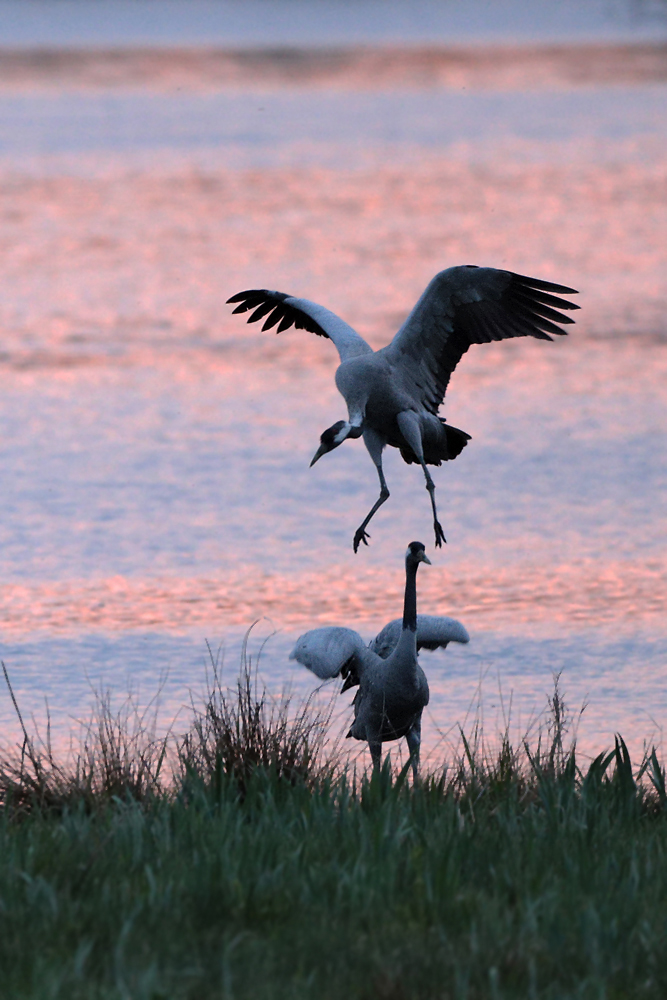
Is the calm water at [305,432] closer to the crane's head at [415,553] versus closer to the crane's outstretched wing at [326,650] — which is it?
the crane's outstretched wing at [326,650]

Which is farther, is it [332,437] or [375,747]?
[375,747]

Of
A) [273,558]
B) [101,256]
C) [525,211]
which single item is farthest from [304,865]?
[525,211]

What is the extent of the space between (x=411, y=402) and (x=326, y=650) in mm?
1583

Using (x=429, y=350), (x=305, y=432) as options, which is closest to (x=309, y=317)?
(x=429, y=350)

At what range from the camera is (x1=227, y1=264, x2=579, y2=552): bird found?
8281 millimetres

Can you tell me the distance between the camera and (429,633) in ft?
26.1

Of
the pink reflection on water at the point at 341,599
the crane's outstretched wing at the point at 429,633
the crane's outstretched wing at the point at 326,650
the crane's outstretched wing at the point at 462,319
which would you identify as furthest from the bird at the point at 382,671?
the pink reflection on water at the point at 341,599

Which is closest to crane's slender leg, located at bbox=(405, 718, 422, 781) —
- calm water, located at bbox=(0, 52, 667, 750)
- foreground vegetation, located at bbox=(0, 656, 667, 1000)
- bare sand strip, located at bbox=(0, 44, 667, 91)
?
calm water, located at bbox=(0, 52, 667, 750)

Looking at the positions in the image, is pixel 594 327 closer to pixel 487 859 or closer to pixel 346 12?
pixel 487 859

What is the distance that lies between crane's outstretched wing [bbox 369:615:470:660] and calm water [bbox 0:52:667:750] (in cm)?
39

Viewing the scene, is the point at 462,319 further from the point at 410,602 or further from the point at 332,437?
the point at 410,602

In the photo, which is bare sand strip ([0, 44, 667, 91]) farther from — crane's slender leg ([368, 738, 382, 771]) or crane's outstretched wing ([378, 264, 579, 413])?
crane's slender leg ([368, 738, 382, 771])

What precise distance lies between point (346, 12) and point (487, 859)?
2303 inches

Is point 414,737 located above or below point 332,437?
below
